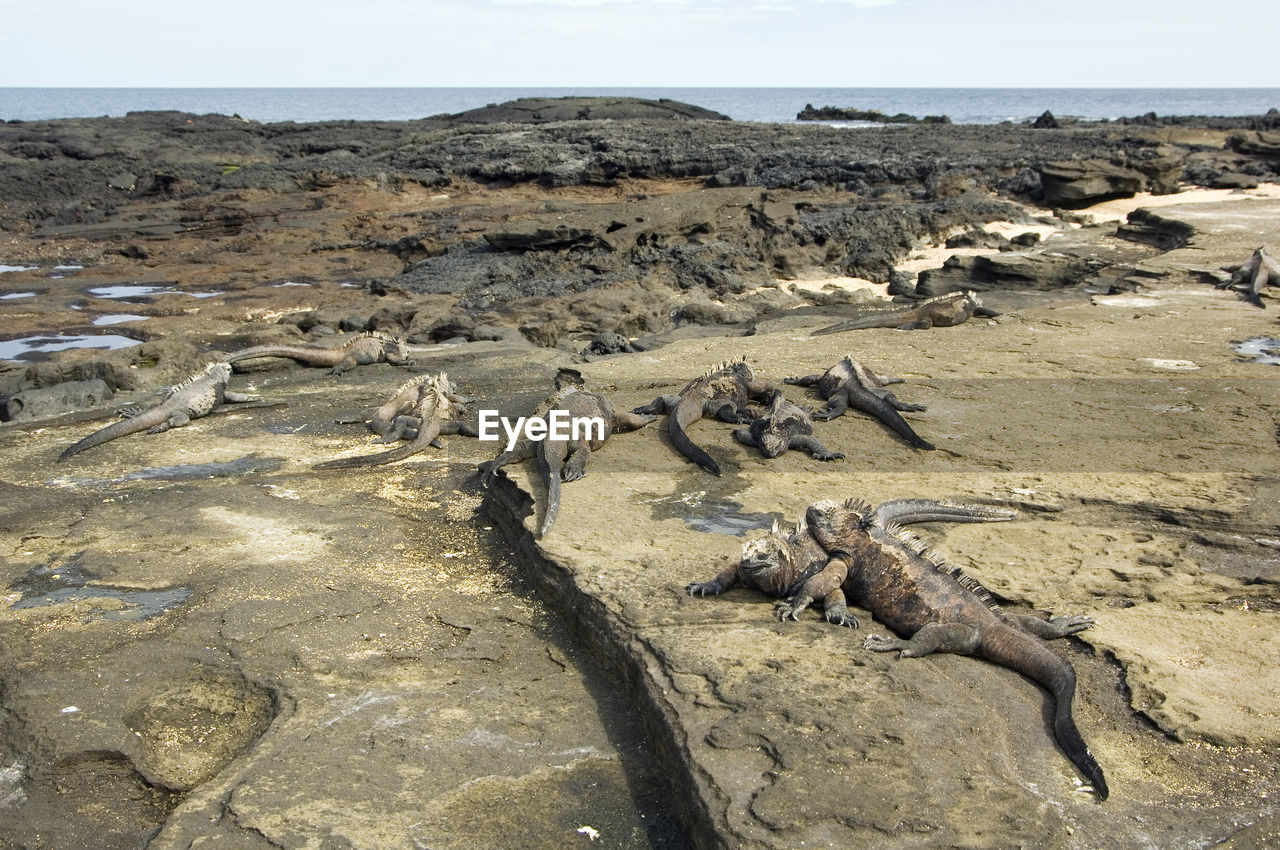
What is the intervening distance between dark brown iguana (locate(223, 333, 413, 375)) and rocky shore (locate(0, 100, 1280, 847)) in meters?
0.30

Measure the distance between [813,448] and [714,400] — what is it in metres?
1.22

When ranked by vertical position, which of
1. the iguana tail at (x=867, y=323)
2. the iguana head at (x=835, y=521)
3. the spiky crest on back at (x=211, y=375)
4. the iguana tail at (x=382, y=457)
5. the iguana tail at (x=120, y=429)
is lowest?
the iguana tail at (x=382, y=457)

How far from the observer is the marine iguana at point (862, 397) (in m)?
7.07

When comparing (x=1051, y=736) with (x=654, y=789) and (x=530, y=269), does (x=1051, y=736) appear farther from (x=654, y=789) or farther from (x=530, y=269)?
(x=530, y=269)

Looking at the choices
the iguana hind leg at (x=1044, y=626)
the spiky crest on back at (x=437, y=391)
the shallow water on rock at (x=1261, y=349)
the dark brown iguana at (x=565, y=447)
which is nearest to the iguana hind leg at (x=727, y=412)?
the dark brown iguana at (x=565, y=447)

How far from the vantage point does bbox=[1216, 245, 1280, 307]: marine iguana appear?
38.6 feet

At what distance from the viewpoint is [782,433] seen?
6930 mm

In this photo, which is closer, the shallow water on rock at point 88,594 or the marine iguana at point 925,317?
the shallow water on rock at point 88,594

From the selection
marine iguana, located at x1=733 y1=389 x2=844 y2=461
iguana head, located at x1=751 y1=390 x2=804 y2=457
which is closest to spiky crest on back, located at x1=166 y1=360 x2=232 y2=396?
marine iguana, located at x1=733 y1=389 x2=844 y2=461

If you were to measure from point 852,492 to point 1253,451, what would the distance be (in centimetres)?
267

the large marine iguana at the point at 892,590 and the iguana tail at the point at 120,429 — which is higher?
the large marine iguana at the point at 892,590

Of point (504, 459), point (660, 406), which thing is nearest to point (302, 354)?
point (660, 406)

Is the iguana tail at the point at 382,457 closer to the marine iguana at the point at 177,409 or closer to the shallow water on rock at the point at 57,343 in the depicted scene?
the marine iguana at the point at 177,409

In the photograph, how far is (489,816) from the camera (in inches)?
133
